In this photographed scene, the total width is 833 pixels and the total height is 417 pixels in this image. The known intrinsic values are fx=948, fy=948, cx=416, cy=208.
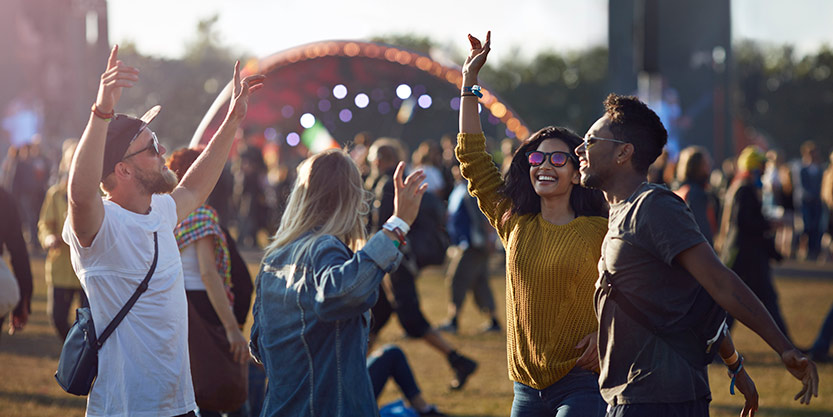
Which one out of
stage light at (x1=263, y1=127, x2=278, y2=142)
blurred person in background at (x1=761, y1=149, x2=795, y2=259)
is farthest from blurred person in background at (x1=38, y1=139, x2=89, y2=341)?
blurred person in background at (x1=761, y1=149, x2=795, y2=259)

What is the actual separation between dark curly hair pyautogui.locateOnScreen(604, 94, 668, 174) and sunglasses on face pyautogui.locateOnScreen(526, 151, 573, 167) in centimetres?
71

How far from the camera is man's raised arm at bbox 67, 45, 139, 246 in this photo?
3.02m

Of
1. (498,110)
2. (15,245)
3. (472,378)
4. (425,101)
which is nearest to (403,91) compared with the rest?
(425,101)

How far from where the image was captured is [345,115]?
813 inches

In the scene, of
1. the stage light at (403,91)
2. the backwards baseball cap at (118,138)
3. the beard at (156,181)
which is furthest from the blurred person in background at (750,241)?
the stage light at (403,91)

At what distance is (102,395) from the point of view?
131 inches

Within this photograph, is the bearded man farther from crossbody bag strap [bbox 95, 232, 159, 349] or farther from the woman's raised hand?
the woman's raised hand

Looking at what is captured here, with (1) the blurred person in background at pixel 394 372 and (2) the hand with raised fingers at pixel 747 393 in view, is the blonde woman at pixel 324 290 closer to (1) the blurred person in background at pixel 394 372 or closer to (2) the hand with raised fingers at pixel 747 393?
(2) the hand with raised fingers at pixel 747 393

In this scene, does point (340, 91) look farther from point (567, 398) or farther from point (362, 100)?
point (567, 398)

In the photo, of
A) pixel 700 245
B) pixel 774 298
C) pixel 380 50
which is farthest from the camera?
pixel 380 50

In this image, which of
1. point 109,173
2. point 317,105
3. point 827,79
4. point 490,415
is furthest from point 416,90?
point 827,79

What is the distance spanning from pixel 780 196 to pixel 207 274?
51.3 feet

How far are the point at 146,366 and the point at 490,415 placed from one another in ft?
12.0

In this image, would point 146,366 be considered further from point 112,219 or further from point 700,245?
point 700,245
